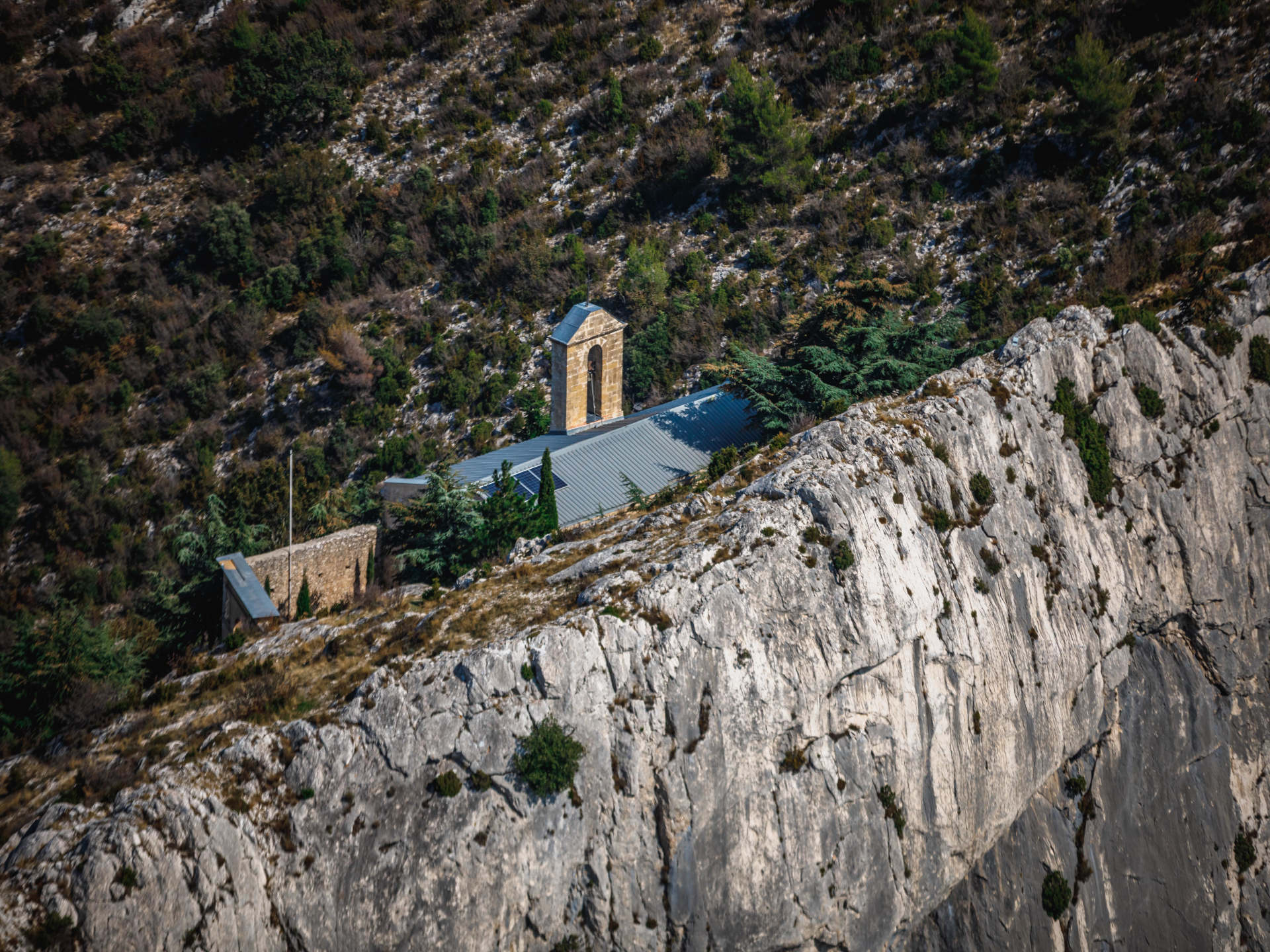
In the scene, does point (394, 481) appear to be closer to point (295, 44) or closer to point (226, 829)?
point (226, 829)

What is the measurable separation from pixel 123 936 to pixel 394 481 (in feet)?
57.3

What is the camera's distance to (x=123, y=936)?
1366 cm

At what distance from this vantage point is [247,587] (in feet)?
78.3

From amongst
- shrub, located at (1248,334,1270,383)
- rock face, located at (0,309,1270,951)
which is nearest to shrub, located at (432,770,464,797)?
rock face, located at (0,309,1270,951)

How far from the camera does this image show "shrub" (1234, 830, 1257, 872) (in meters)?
24.2

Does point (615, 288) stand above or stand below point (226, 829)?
above

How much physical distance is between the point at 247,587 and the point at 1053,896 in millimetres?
19042

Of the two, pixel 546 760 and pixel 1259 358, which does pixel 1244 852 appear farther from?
pixel 546 760

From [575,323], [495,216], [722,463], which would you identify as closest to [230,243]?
[495,216]

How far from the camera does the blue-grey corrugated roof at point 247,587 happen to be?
2278 centimetres

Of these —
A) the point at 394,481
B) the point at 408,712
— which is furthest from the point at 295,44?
the point at 408,712

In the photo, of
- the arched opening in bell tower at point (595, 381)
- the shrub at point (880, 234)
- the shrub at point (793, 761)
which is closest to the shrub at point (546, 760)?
the shrub at point (793, 761)

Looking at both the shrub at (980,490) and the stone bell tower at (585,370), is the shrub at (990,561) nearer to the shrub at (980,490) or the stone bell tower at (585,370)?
the shrub at (980,490)

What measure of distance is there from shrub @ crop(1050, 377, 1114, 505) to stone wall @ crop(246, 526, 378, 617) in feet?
58.3
